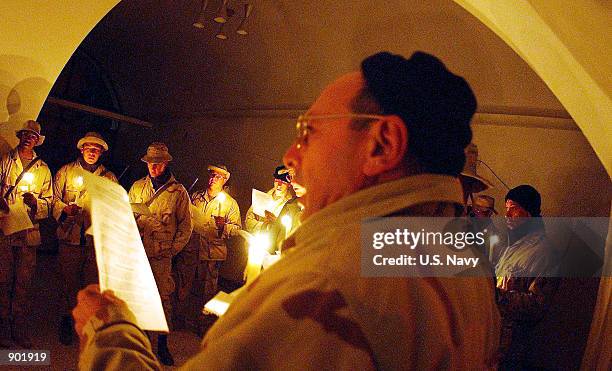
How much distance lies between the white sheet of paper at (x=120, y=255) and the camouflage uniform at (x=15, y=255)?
4.13 m

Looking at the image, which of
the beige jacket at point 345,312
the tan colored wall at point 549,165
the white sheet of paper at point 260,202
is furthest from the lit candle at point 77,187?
the beige jacket at point 345,312

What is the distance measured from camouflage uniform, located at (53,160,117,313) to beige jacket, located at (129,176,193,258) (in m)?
0.74

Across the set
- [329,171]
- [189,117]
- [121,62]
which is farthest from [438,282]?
[121,62]

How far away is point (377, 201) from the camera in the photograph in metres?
0.91

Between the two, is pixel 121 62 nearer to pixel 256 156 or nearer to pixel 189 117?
pixel 189 117

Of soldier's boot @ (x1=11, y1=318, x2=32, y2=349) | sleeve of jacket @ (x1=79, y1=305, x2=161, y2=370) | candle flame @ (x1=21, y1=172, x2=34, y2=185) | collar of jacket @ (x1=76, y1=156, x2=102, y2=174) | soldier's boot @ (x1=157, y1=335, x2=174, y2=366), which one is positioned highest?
collar of jacket @ (x1=76, y1=156, x2=102, y2=174)

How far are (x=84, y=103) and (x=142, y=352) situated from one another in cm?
990

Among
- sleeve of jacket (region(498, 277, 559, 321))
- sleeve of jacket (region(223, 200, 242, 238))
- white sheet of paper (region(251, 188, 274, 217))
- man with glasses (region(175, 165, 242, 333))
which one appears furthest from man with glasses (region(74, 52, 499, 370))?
sleeve of jacket (region(223, 200, 242, 238))

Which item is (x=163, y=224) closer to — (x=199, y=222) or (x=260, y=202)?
(x=260, y=202)

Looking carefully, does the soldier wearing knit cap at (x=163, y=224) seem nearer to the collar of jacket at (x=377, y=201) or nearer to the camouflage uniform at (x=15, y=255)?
the camouflage uniform at (x=15, y=255)

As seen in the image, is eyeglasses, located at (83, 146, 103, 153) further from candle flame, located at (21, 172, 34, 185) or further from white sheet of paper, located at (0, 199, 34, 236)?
white sheet of paper, located at (0, 199, 34, 236)

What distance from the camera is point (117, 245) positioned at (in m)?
1.20

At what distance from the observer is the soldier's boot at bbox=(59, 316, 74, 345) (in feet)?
17.1

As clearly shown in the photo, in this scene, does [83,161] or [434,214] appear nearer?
[434,214]
